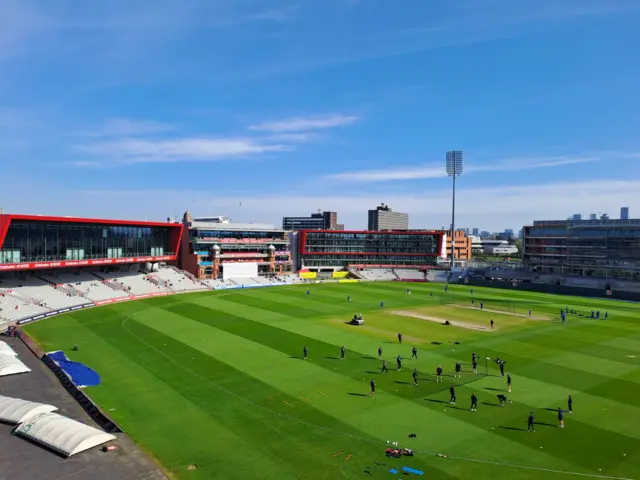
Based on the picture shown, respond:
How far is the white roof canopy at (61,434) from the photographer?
23188 millimetres

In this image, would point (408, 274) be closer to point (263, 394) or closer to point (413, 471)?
point (263, 394)

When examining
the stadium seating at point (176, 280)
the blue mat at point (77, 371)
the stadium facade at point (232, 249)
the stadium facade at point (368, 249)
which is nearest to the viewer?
the blue mat at point (77, 371)

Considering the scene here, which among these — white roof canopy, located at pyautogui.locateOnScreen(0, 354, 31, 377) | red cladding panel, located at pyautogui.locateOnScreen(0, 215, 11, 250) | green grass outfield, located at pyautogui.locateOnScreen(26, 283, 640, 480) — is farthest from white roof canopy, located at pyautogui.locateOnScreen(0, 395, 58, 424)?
red cladding panel, located at pyautogui.locateOnScreen(0, 215, 11, 250)

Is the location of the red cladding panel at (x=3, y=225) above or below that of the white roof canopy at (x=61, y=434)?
above

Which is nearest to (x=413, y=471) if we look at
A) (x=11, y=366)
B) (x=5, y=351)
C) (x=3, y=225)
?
(x=11, y=366)

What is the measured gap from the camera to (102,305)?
72.3 m

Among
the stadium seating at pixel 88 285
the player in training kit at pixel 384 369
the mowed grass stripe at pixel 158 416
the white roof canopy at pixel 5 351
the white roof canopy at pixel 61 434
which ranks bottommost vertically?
the mowed grass stripe at pixel 158 416

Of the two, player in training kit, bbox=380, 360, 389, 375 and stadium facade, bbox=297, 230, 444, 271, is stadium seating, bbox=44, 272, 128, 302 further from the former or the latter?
stadium facade, bbox=297, 230, 444, 271

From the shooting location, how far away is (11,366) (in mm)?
35906

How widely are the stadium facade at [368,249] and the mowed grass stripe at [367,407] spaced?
8183 cm

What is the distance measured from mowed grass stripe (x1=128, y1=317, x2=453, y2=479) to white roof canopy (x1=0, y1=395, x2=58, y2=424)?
979 cm

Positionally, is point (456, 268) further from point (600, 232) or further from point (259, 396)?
point (259, 396)

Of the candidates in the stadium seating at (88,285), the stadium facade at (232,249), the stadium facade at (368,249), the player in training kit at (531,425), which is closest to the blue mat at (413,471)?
the player in training kit at (531,425)

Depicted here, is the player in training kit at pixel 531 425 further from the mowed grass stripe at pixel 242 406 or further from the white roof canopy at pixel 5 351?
the white roof canopy at pixel 5 351
